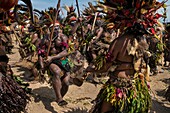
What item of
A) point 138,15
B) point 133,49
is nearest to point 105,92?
point 133,49

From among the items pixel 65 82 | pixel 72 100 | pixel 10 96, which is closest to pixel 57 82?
pixel 65 82

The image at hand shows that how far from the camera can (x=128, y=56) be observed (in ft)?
13.5

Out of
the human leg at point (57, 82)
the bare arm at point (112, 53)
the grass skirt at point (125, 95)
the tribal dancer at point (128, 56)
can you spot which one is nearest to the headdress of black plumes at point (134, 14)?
the tribal dancer at point (128, 56)

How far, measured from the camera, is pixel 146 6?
13.2ft

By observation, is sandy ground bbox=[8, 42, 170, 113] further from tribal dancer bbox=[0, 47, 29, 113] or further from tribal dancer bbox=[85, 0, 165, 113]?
tribal dancer bbox=[0, 47, 29, 113]

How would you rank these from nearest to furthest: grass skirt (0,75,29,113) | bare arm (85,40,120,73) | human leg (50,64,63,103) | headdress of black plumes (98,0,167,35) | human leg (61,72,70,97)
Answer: grass skirt (0,75,29,113)
headdress of black plumes (98,0,167,35)
bare arm (85,40,120,73)
human leg (50,64,63,103)
human leg (61,72,70,97)

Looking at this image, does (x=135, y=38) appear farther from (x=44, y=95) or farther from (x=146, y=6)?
(x=44, y=95)

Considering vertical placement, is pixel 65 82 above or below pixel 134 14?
below

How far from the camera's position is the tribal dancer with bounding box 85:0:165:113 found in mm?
4039

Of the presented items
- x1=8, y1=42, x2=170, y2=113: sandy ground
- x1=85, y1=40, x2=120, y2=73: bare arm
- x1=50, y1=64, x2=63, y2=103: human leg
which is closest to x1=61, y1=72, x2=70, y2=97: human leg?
x1=50, y1=64, x2=63, y2=103: human leg

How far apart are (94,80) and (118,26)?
4.27 meters

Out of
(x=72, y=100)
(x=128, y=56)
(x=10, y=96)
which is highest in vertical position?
(x=128, y=56)

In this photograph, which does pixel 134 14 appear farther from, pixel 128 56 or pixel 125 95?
pixel 125 95

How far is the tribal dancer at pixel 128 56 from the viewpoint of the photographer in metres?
4.04
